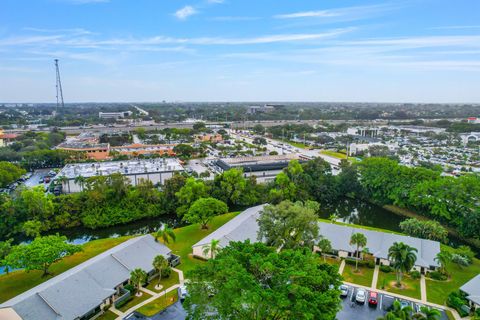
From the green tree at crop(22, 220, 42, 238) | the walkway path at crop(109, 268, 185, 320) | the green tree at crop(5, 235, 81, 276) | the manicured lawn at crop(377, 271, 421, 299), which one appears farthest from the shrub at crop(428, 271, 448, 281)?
the green tree at crop(22, 220, 42, 238)

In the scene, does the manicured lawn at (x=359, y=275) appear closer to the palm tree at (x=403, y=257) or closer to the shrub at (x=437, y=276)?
the palm tree at (x=403, y=257)

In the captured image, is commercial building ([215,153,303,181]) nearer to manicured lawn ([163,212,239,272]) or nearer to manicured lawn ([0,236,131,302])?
manicured lawn ([163,212,239,272])

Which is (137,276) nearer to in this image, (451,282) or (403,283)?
(403,283)

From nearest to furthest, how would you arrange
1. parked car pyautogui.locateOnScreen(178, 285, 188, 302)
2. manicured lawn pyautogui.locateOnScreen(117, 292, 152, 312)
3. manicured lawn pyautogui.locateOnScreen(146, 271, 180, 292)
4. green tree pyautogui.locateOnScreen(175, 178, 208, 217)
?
manicured lawn pyautogui.locateOnScreen(117, 292, 152, 312) < parked car pyautogui.locateOnScreen(178, 285, 188, 302) < manicured lawn pyautogui.locateOnScreen(146, 271, 180, 292) < green tree pyautogui.locateOnScreen(175, 178, 208, 217)

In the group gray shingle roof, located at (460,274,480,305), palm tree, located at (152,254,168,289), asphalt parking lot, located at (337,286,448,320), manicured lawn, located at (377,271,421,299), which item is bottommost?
manicured lawn, located at (377,271,421,299)

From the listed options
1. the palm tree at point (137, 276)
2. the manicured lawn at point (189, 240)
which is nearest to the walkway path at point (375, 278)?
the manicured lawn at point (189, 240)

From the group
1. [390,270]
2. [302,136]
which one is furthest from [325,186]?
[302,136]

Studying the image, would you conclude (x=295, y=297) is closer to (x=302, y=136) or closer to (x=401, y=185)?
(x=401, y=185)
